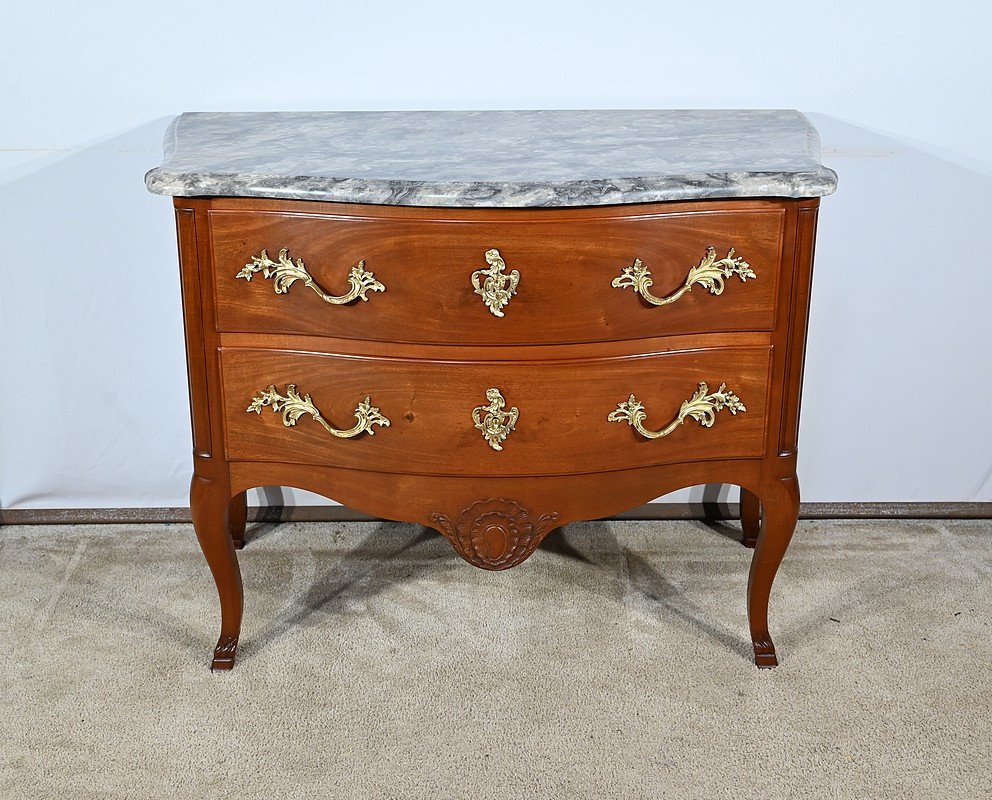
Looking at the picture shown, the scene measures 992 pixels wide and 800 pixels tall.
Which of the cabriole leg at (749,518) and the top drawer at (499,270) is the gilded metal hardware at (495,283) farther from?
the cabriole leg at (749,518)

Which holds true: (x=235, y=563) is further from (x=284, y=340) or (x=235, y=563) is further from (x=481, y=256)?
(x=481, y=256)

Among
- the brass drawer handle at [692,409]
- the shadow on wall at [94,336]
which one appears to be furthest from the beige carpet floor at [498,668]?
the brass drawer handle at [692,409]

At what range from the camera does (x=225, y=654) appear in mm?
1958

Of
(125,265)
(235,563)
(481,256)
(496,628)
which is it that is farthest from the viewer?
(125,265)

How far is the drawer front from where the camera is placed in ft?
5.53

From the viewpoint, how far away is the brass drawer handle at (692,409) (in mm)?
1703

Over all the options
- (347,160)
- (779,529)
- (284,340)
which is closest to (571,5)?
(347,160)

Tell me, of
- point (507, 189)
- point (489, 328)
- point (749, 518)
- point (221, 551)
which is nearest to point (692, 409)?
point (489, 328)

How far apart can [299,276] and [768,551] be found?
90 cm

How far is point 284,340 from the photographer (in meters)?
1.70

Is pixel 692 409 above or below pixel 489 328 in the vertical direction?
below

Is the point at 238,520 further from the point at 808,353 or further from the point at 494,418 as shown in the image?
the point at 808,353

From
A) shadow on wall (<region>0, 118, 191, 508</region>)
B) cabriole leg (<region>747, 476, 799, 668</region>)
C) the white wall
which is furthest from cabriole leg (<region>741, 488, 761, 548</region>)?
shadow on wall (<region>0, 118, 191, 508</region>)

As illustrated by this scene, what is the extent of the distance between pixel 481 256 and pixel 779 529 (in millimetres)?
691
